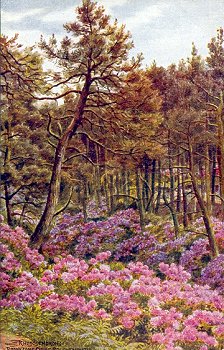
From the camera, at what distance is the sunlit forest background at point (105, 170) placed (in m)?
6.53

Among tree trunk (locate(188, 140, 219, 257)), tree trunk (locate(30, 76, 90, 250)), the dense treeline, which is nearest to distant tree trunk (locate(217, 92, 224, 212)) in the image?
the dense treeline

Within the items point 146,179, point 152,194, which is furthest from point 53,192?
point 152,194

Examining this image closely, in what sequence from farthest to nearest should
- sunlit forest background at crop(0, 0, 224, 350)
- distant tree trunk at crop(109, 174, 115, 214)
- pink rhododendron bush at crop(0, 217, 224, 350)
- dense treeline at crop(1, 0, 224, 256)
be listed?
distant tree trunk at crop(109, 174, 115, 214) → dense treeline at crop(1, 0, 224, 256) → sunlit forest background at crop(0, 0, 224, 350) → pink rhododendron bush at crop(0, 217, 224, 350)

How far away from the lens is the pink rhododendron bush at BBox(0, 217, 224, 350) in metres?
5.65

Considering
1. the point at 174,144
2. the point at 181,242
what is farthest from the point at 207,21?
the point at 181,242

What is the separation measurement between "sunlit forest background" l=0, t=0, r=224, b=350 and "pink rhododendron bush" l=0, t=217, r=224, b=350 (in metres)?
0.02

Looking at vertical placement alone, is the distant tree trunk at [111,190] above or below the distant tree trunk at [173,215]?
above

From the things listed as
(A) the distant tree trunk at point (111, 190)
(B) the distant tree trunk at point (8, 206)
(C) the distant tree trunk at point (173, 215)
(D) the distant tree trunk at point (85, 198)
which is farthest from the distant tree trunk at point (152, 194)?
(B) the distant tree trunk at point (8, 206)

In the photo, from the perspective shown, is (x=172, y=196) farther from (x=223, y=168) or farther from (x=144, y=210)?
(x=223, y=168)

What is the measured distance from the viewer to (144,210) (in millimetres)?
7191

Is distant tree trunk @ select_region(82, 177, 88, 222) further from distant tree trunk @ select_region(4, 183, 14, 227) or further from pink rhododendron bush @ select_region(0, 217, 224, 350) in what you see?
distant tree trunk @ select_region(4, 183, 14, 227)

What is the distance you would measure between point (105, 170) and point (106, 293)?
6.16 feet

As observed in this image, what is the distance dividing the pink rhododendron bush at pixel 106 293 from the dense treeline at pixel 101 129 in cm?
33

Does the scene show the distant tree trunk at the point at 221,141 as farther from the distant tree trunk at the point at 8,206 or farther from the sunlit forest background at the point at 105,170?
the distant tree trunk at the point at 8,206
